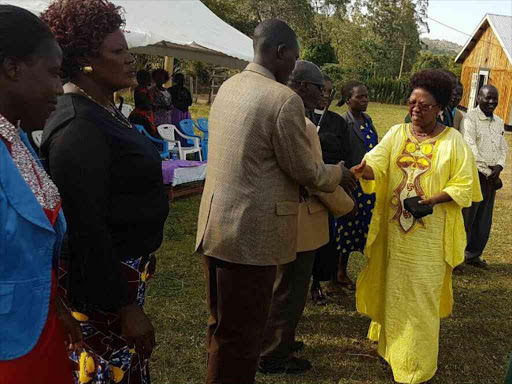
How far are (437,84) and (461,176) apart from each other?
0.55 m

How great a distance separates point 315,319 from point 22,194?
2984 mm

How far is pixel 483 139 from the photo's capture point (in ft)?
16.2

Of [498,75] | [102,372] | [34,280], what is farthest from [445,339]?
[498,75]

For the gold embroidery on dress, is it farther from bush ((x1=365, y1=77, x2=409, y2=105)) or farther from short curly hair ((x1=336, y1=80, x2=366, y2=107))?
bush ((x1=365, y1=77, x2=409, y2=105))

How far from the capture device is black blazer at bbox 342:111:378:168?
159 inches

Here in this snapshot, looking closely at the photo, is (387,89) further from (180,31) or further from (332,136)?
(332,136)

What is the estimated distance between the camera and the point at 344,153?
404cm

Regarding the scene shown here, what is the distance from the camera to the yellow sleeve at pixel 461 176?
2.91 metres

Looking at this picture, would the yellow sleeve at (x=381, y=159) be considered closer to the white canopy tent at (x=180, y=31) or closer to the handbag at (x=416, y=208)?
the handbag at (x=416, y=208)

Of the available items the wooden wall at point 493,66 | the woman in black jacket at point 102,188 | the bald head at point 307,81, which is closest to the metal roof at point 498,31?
the wooden wall at point 493,66

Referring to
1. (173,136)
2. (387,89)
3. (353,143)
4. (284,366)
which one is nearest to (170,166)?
(173,136)

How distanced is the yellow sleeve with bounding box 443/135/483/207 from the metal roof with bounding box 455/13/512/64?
22.0 meters

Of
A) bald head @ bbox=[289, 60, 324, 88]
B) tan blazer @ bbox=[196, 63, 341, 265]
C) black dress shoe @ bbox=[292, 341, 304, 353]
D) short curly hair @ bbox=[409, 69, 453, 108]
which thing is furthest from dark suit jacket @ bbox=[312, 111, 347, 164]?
tan blazer @ bbox=[196, 63, 341, 265]

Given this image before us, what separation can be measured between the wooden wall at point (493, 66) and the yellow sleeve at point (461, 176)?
1998 cm
